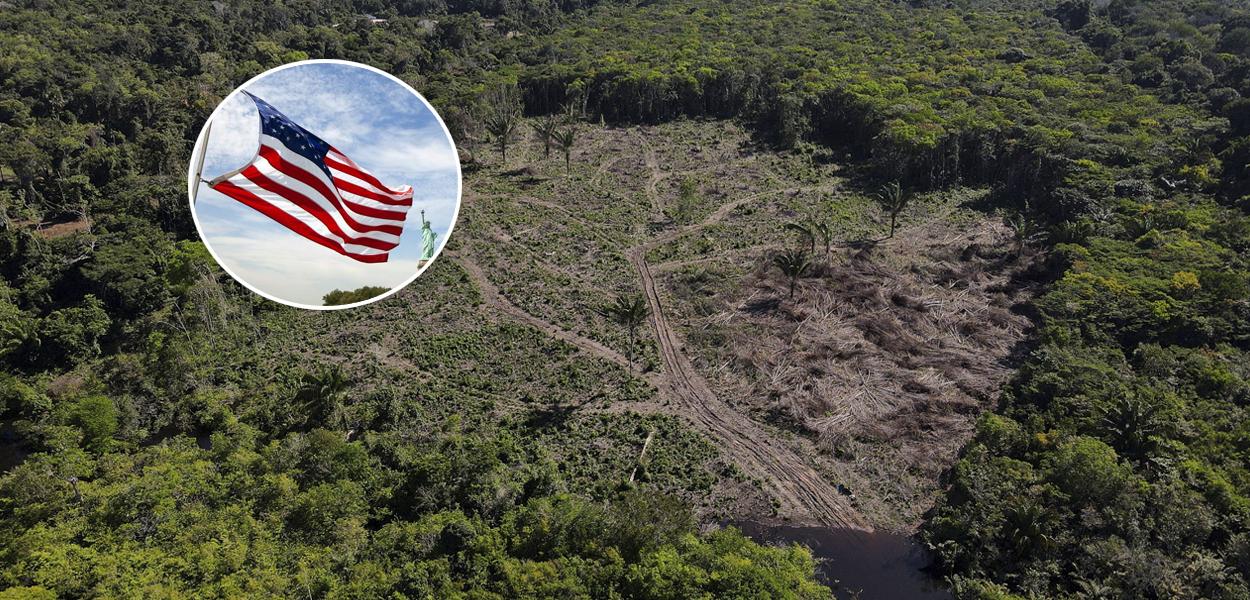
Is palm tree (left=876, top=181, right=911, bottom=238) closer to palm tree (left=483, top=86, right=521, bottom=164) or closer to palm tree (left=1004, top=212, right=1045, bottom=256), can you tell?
palm tree (left=1004, top=212, right=1045, bottom=256)

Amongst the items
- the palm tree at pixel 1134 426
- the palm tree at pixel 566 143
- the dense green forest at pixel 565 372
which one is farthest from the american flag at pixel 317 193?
the palm tree at pixel 566 143

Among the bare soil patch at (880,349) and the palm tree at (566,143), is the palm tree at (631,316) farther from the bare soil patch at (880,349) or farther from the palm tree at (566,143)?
the palm tree at (566,143)

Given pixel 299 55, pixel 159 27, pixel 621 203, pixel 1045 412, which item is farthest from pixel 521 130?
pixel 1045 412

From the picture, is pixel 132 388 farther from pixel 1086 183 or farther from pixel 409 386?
pixel 1086 183

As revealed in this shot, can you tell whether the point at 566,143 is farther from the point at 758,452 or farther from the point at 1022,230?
the point at 758,452

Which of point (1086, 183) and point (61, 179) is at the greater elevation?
point (1086, 183)

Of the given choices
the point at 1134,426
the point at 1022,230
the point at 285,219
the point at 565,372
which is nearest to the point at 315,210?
the point at 285,219
